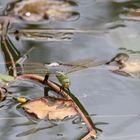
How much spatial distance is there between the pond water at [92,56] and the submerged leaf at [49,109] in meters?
0.03

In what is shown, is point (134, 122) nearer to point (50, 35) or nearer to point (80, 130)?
point (80, 130)

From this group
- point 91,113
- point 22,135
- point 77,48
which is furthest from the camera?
point 77,48

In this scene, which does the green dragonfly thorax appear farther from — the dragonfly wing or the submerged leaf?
the dragonfly wing

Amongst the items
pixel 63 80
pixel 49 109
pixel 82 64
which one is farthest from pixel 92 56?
pixel 49 109

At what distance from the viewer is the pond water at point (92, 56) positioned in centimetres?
148

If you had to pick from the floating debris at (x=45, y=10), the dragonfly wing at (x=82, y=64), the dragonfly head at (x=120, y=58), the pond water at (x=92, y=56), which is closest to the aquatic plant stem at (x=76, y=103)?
the pond water at (x=92, y=56)

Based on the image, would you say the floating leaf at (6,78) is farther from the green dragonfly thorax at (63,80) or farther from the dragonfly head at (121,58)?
the dragonfly head at (121,58)

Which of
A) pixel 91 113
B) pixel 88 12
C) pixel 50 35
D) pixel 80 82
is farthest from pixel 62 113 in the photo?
pixel 88 12

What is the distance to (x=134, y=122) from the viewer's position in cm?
151

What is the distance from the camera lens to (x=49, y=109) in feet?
5.04

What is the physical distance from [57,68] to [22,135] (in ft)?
1.44

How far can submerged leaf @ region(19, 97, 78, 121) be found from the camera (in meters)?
1.51

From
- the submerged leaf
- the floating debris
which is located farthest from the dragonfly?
the floating debris

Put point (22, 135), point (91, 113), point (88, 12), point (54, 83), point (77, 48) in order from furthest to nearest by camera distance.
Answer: point (88, 12), point (77, 48), point (54, 83), point (91, 113), point (22, 135)
